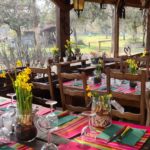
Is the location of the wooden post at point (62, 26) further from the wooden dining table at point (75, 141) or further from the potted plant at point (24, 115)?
the potted plant at point (24, 115)

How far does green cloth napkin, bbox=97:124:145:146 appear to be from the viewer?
5.03ft

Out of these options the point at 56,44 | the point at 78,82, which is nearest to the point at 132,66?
the point at 78,82

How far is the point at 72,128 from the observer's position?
1.77 meters

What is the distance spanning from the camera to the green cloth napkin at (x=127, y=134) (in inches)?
60.4

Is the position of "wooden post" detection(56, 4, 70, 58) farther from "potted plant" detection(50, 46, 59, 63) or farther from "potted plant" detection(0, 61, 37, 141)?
"potted plant" detection(0, 61, 37, 141)

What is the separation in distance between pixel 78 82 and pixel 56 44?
50.7 inches

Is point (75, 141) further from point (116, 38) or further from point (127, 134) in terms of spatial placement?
point (116, 38)

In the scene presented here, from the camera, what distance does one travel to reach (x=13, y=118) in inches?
67.5

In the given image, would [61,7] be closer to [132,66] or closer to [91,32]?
[91,32]

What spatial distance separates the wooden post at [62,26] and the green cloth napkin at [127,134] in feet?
9.45

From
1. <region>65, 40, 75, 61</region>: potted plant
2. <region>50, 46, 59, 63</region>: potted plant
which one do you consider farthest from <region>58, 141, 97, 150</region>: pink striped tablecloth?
<region>65, 40, 75, 61</region>: potted plant

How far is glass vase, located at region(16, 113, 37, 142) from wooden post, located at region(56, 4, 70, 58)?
2953mm

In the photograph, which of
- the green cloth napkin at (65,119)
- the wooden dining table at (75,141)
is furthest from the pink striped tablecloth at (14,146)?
the green cloth napkin at (65,119)

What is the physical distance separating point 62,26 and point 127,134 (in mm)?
3106
